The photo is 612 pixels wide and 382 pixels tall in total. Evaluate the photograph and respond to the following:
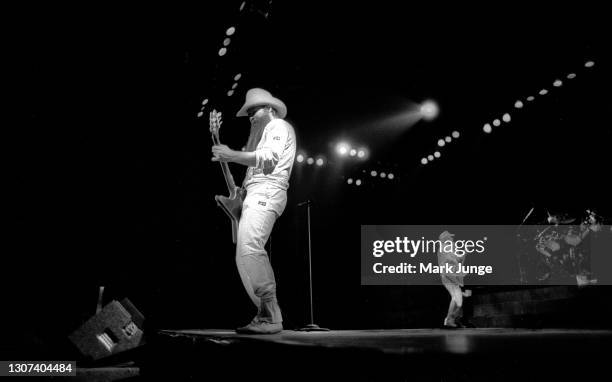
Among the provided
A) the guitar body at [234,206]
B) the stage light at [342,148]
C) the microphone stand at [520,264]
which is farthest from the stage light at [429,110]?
the guitar body at [234,206]

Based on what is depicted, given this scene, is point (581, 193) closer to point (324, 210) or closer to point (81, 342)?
point (324, 210)

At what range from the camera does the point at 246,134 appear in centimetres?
720

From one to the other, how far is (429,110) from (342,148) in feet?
4.99

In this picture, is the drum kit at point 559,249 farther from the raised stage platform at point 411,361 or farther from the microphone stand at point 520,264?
the raised stage platform at point 411,361

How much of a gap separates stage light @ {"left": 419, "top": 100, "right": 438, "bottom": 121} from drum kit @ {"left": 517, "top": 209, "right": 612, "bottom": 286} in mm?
2464

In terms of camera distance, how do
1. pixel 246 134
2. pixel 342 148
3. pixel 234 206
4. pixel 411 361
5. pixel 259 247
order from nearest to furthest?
pixel 411 361 → pixel 259 247 → pixel 234 206 → pixel 246 134 → pixel 342 148

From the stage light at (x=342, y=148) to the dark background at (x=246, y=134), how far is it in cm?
13

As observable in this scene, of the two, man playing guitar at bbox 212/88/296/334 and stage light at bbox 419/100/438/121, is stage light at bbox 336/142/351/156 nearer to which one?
stage light at bbox 419/100/438/121

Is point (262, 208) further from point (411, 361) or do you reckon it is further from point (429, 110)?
point (429, 110)

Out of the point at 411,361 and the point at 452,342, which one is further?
the point at 452,342

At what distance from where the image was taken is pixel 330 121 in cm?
742

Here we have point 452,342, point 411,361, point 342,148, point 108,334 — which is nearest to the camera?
point 411,361

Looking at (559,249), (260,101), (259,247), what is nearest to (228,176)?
(260,101)

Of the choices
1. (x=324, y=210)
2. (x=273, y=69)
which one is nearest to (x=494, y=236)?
(x=324, y=210)
